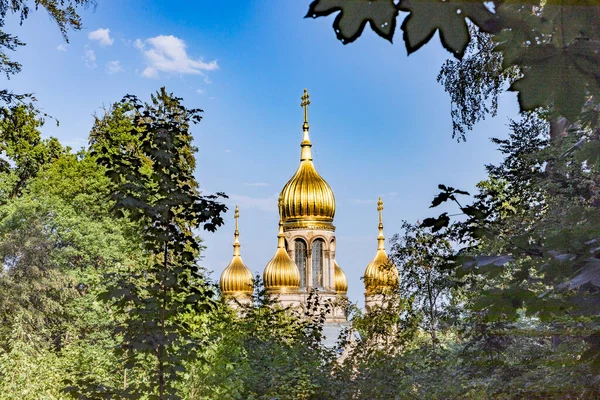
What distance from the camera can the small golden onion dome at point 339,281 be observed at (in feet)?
127

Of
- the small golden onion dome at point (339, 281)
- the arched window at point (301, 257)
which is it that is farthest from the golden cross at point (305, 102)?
the small golden onion dome at point (339, 281)

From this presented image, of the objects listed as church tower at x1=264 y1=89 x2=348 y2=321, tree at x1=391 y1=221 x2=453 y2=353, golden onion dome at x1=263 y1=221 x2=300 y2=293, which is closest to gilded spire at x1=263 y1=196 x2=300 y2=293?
golden onion dome at x1=263 y1=221 x2=300 y2=293

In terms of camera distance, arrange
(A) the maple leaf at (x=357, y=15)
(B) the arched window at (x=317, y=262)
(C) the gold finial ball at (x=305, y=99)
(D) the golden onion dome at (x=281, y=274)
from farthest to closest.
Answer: (C) the gold finial ball at (x=305, y=99) < (B) the arched window at (x=317, y=262) < (D) the golden onion dome at (x=281, y=274) < (A) the maple leaf at (x=357, y=15)

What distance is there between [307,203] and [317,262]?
3.14 meters

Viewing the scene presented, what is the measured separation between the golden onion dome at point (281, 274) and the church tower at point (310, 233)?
0.99 ft

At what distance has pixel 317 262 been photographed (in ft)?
123

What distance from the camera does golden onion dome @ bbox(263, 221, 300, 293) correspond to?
1416 inches

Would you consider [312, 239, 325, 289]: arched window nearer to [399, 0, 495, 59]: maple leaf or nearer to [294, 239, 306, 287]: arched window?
[294, 239, 306, 287]: arched window

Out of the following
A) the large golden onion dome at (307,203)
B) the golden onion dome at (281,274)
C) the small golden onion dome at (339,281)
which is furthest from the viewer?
the small golden onion dome at (339,281)

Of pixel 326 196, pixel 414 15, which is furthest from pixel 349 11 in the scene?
pixel 326 196

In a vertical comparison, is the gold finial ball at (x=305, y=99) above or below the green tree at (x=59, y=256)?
above

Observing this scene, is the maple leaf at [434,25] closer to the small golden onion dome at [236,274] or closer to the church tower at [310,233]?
the church tower at [310,233]

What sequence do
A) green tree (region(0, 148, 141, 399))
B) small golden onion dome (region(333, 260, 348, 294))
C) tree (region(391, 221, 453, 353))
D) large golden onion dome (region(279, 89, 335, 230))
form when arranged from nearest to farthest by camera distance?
tree (region(391, 221, 453, 353))
green tree (region(0, 148, 141, 399))
large golden onion dome (region(279, 89, 335, 230))
small golden onion dome (region(333, 260, 348, 294))

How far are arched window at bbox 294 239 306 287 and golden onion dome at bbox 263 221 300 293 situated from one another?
121 centimetres
